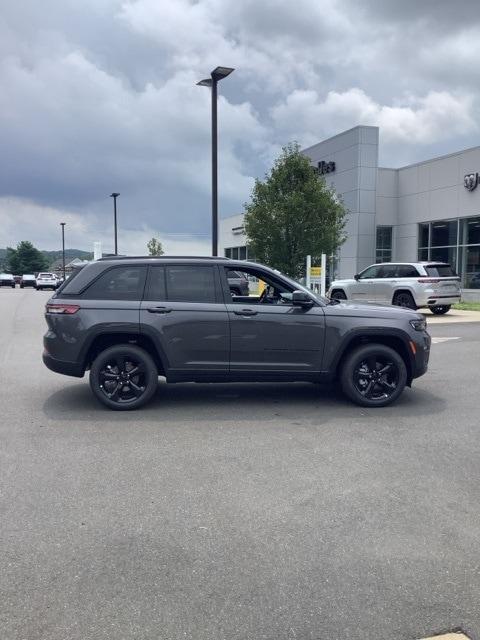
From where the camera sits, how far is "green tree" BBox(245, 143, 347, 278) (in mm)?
21766

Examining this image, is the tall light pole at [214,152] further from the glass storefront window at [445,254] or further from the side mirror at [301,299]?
the glass storefront window at [445,254]

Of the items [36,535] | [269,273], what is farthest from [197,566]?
[269,273]

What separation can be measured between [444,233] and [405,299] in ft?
31.4

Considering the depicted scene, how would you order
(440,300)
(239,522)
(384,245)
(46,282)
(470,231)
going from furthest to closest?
(46,282) → (384,245) → (470,231) → (440,300) → (239,522)

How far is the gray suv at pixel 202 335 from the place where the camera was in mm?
6785

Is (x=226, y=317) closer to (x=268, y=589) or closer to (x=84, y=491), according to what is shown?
(x=84, y=491)

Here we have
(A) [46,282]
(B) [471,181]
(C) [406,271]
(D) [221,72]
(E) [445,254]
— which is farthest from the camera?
(A) [46,282]

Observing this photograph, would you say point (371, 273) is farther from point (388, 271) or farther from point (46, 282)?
point (46, 282)

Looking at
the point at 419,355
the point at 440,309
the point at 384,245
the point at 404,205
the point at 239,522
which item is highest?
the point at 404,205

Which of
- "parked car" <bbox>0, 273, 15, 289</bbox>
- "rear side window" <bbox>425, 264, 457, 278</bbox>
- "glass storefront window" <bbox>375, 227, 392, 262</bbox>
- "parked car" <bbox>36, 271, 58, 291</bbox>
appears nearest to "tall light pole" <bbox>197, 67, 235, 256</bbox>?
"rear side window" <bbox>425, 264, 457, 278</bbox>

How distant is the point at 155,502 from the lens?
4164 millimetres

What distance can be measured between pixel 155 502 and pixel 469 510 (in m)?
2.16

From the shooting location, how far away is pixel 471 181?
82.9 feet

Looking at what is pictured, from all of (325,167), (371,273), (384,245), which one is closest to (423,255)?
(384,245)
